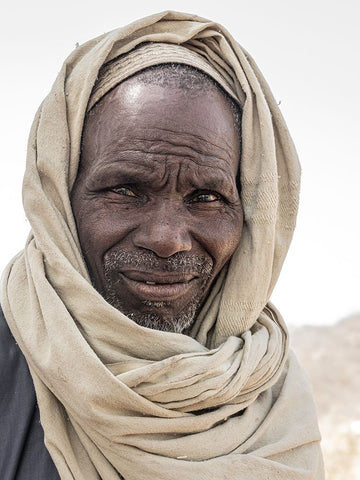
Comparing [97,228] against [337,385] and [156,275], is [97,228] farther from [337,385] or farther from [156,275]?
[337,385]

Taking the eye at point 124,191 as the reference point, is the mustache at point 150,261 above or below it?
below

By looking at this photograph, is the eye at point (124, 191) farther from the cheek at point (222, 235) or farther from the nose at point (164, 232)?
the cheek at point (222, 235)

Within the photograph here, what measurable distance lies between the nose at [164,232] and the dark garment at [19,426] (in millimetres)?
519

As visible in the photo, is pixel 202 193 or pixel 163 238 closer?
pixel 163 238

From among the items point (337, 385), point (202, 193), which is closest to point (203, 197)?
point (202, 193)

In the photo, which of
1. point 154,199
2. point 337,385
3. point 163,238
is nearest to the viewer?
point 163,238

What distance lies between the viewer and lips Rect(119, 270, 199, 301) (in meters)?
2.14

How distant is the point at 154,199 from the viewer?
219 centimetres

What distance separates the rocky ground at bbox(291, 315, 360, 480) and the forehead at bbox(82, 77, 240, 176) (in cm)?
→ 543

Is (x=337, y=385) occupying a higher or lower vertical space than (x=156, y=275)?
lower

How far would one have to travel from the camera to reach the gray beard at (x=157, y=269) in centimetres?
213

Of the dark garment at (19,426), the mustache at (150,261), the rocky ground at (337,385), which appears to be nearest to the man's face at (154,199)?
the mustache at (150,261)

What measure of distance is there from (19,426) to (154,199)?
0.80 meters

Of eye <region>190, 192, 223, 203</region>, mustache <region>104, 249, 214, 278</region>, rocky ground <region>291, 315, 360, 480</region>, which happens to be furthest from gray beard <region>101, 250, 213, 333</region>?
rocky ground <region>291, 315, 360, 480</region>
